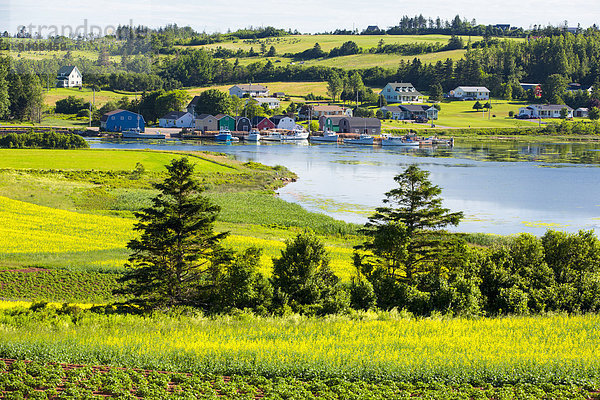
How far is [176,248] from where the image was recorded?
23688 mm

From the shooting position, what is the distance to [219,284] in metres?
23.4

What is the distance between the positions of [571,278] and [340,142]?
104379 millimetres

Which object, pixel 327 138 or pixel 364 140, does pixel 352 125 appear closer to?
pixel 327 138

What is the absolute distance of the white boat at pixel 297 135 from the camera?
129 metres

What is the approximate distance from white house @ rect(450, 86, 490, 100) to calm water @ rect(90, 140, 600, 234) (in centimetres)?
4939

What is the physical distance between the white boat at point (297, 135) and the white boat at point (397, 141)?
15836mm

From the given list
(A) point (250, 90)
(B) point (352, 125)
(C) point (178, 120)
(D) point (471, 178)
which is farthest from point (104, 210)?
(A) point (250, 90)

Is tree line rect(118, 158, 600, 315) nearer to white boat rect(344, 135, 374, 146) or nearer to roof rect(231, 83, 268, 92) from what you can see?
white boat rect(344, 135, 374, 146)

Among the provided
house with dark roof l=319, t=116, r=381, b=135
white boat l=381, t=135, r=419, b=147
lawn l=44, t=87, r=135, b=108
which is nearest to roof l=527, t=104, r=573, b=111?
house with dark roof l=319, t=116, r=381, b=135

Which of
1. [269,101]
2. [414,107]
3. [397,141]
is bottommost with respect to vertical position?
[397,141]

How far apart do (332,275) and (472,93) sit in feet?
502

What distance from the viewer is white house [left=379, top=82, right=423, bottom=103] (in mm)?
164000

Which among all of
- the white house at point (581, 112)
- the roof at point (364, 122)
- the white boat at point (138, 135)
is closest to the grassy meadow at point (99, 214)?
the white boat at point (138, 135)

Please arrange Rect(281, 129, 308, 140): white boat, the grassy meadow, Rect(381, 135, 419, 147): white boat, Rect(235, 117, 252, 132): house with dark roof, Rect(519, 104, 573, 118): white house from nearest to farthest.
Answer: the grassy meadow
Rect(381, 135, 419, 147): white boat
Rect(281, 129, 308, 140): white boat
Rect(235, 117, 252, 132): house with dark roof
Rect(519, 104, 573, 118): white house
